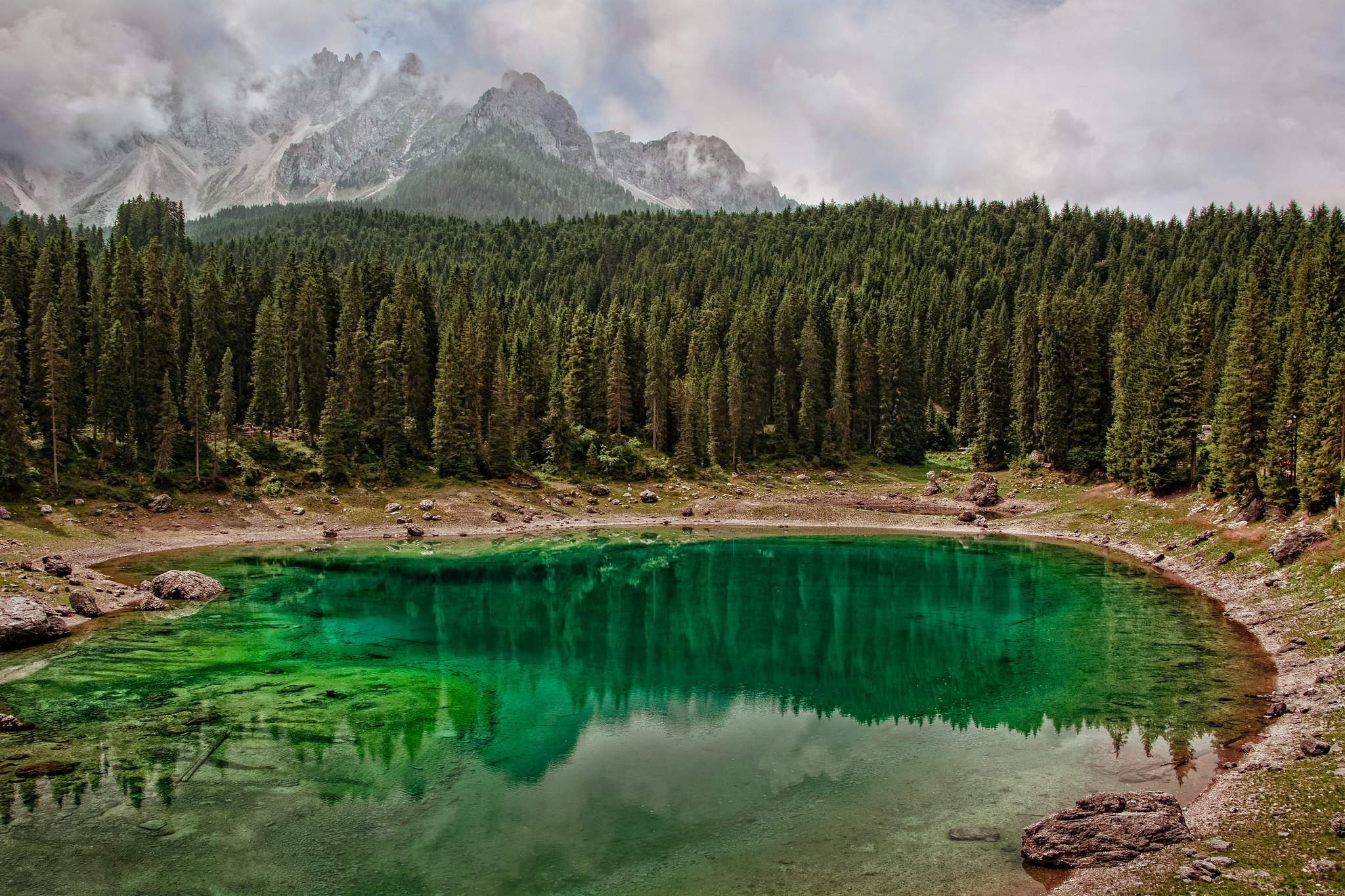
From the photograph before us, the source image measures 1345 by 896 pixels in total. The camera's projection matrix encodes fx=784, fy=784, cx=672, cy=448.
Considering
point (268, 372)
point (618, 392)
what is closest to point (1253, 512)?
point (618, 392)

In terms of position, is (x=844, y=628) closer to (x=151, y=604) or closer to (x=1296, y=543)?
(x=1296, y=543)

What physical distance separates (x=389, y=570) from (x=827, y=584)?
32089mm

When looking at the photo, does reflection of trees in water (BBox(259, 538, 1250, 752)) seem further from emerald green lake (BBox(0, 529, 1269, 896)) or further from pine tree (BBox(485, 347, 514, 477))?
pine tree (BBox(485, 347, 514, 477))

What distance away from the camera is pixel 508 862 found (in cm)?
1841

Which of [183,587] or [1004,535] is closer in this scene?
[183,587]

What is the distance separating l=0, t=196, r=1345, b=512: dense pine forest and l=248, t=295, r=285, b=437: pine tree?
243 mm

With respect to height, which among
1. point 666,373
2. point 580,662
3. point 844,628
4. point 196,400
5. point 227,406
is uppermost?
point 666,373

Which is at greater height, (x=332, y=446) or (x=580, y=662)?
(x=332, y=446)

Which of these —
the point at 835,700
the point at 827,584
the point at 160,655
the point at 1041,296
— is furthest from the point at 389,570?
the point at 1041,296

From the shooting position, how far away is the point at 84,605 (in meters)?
41.1

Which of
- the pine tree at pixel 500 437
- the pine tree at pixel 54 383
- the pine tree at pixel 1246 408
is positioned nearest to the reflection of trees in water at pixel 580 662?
the pine tree at pixel 1246 408

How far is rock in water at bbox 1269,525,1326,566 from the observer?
41312 millimetres

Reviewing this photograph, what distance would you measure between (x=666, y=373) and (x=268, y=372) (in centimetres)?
4489

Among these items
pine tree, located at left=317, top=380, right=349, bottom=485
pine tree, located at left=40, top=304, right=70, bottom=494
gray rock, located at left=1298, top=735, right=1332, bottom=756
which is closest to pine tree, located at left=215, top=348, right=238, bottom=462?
pine tree, located at left=317, top=380, right=349, bottom=485
